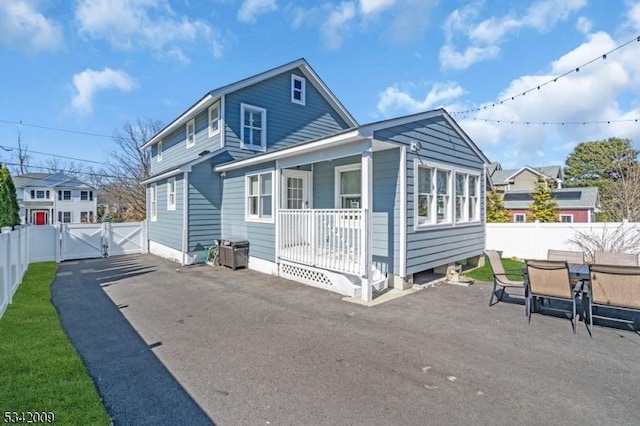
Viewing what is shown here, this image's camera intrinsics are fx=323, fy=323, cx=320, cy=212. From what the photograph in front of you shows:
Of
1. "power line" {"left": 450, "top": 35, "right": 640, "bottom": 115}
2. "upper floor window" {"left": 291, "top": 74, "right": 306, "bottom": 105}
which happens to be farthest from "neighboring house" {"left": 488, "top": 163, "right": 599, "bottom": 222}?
"upper floor window" {"left": 291, "top": 74, "right": 306, "bottom": 105}

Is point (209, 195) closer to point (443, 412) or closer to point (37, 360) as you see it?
point (37, 360)

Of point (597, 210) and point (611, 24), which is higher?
point (611, 24)

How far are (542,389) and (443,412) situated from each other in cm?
120

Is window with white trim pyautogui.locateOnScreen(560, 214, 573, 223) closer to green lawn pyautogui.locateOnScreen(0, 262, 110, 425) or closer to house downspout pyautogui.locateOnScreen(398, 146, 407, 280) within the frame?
house downspout pyautogui.locateOnScreen(398, 146, 407, 280)

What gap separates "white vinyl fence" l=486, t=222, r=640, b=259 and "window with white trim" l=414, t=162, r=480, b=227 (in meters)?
2.82

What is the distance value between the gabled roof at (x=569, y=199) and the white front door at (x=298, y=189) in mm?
23562

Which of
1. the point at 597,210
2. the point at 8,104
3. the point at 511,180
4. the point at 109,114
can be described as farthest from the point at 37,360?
the point at 511,180

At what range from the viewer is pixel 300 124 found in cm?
1346

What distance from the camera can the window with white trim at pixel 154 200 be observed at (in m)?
14.1

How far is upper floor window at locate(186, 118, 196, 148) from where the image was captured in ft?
44.0

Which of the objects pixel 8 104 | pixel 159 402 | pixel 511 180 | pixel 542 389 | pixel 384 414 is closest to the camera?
pixel 384 414

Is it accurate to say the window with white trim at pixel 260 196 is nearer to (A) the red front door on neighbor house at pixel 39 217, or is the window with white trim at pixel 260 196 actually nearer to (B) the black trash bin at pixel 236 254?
(B) the black trash bin at pixel 236 254

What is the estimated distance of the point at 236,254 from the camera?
32.7 feet

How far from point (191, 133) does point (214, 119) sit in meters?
2.31
